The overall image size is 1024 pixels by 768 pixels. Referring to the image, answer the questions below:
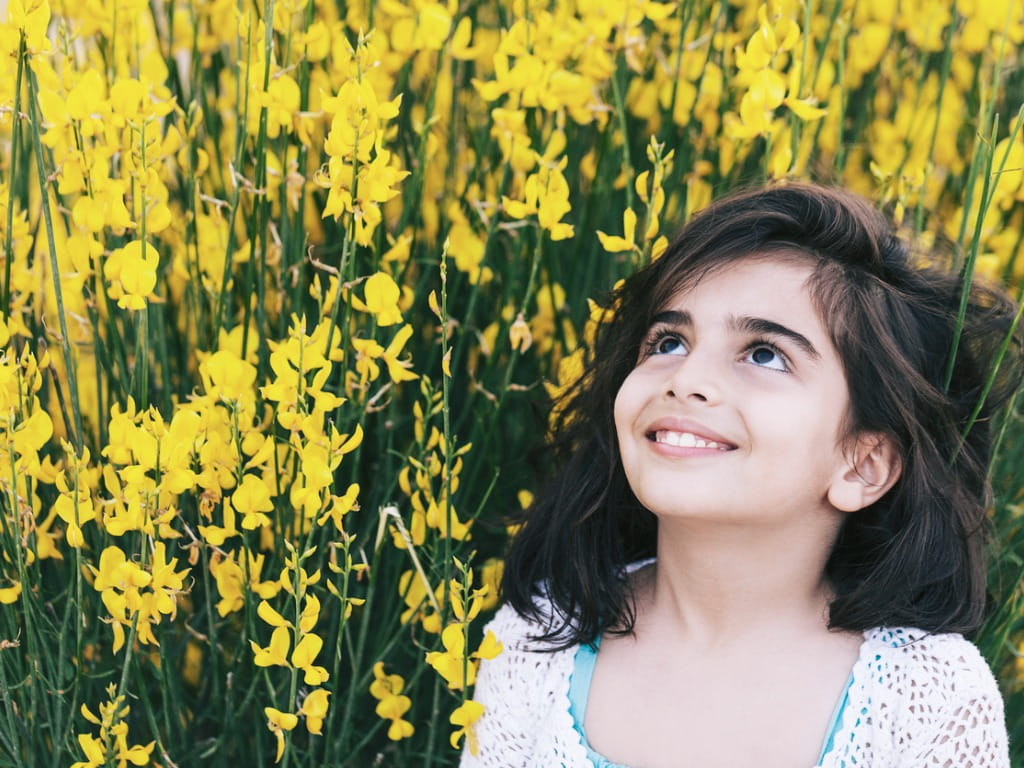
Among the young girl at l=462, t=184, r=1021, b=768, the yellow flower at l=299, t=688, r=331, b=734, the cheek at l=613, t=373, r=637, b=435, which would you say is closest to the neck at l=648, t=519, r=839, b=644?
the young girl at l=462, t=184, r=1021, b=768

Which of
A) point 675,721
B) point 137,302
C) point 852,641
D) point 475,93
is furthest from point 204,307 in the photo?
point 852,641

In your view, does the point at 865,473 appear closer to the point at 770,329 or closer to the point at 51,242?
the point at 770,329

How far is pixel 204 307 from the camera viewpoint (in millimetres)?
1516

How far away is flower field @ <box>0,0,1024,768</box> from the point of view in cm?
116

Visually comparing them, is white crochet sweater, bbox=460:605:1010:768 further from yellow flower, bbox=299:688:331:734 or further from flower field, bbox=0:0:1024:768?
yellow flower, bbox=299:688:331:734

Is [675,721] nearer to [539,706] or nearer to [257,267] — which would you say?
[539,706]

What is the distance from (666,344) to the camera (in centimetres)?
134

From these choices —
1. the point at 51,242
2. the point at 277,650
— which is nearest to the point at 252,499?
the point at 277,650

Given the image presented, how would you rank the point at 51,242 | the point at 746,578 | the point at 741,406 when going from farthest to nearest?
the point at 746,578
the point at 741,406
the point at 51,242

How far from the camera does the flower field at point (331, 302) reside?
1157 millimetres

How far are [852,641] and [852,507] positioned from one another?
139 millimetres

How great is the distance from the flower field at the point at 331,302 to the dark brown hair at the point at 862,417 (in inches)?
2.5

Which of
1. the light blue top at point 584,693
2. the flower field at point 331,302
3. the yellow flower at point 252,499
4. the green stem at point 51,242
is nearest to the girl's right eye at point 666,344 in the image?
the flower field at point 331,302

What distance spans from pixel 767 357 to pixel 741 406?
0.07m
